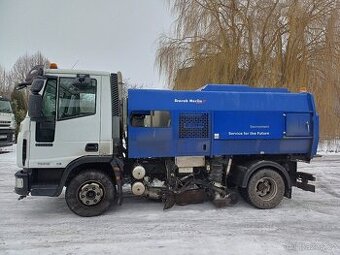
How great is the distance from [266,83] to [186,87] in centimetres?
343

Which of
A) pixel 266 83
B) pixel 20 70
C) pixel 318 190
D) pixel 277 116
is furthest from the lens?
pixel 20 70

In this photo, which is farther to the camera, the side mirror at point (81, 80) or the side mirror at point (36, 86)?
the side mirror at point (81, 80)

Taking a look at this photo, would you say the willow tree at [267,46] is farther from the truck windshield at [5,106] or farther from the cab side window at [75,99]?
the cab side window at [75,99]

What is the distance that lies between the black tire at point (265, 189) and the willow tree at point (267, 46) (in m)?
8.67

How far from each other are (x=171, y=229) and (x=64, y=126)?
2518mm

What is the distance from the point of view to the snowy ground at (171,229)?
477 cm

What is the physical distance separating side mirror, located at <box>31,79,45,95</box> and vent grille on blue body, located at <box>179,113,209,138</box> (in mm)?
2492

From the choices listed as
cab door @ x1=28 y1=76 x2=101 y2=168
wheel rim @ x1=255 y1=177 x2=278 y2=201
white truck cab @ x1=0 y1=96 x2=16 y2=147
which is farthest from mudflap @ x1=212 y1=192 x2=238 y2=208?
white truck cab @ x1=0 y1=96 x2=16 y2=147

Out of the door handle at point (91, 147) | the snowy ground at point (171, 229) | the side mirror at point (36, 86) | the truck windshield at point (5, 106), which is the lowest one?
the snowy ground at point (171, 229)

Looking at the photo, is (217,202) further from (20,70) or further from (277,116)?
(20,70)

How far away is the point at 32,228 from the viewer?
18.3ft

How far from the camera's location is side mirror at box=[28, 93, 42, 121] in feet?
18.8

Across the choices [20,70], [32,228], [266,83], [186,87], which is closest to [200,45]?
[186,87]

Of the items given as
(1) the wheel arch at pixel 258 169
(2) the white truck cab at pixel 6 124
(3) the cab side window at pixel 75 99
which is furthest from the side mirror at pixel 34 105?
(2) the white truck cab at pixel 6 124
